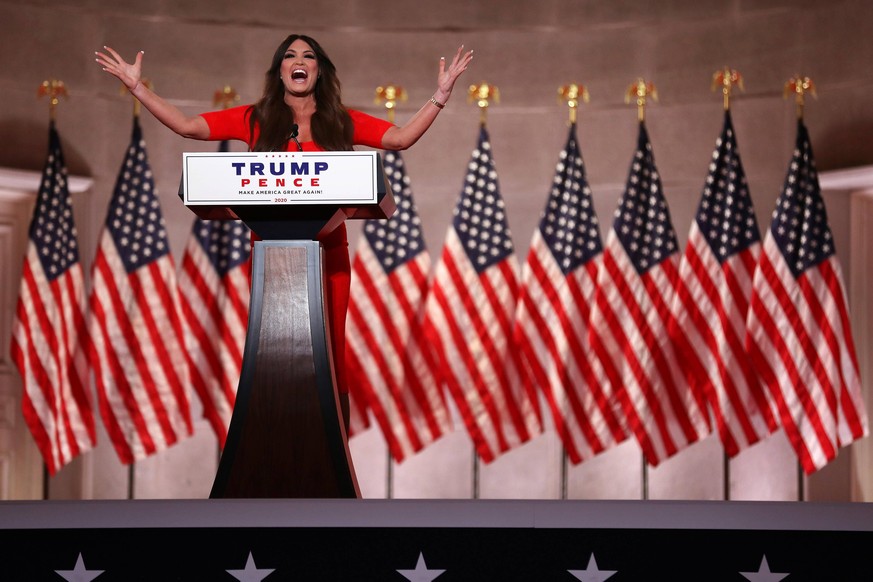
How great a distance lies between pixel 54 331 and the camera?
579cm

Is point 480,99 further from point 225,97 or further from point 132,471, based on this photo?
point 132,471

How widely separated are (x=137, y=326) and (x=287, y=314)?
3.27 meters

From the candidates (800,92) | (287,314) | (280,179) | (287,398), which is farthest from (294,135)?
(800,92)

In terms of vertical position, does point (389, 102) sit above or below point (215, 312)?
above

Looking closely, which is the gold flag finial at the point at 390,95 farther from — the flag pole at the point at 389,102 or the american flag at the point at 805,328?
Answer: the american flag at the point at 805,328

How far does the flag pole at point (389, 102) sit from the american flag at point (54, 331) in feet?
5.44

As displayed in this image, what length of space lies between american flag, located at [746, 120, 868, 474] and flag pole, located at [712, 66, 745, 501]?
476 mm

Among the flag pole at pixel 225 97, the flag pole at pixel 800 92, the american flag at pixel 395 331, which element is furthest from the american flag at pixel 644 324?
the flag pole at pixel 225 97

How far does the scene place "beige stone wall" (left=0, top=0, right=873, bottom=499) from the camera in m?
6.10

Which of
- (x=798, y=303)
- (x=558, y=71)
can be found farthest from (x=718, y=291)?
(x=558, y=71)

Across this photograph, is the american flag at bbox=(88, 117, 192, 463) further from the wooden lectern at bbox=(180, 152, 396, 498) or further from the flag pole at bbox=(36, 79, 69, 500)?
the wooden lectern at bbox=(180, 152, 396, 498)

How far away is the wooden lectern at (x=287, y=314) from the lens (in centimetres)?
269

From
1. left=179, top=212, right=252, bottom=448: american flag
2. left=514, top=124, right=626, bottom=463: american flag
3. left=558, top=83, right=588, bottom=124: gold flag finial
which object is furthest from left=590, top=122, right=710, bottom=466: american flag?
left=179, top=212, right=252, bottom=448: american flag
